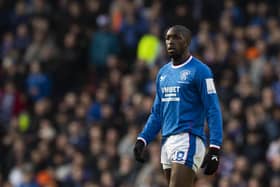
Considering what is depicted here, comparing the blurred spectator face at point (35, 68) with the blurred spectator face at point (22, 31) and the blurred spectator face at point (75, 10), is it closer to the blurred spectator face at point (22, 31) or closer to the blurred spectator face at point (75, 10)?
the blurred spectator face at point (22, 31)

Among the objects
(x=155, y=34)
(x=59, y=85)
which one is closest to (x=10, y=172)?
(x=59, y=85)

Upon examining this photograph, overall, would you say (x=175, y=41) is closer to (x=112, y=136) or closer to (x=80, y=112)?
(x=112, y=136)

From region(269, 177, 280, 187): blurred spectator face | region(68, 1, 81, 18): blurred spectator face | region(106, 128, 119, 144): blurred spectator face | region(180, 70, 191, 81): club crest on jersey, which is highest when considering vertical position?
region(68, 1, 81, 18): blurred spectator face

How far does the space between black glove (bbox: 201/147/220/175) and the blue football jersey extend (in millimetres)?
315

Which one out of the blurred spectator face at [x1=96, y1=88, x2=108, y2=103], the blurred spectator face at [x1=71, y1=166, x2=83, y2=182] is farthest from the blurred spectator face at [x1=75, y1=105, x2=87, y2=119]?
the blurred spectator face at [x1=71, y1=166, x2=83, y2=182]

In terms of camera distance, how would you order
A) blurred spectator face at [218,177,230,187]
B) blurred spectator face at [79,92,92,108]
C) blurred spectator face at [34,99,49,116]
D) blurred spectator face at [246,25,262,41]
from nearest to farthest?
blurred spectator face at [218,177,230,187], blurred spectator face at [246,25,262,41], blurred spectator face at [79,92,92,108], blurred spectator face at [34,99,49,116]

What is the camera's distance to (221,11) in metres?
21.1

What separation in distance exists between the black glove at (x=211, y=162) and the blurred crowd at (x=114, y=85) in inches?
235

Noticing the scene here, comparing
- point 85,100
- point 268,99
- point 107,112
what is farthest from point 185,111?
point 85,100

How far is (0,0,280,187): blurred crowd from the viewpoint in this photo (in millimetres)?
17219

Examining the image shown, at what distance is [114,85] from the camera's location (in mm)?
20281

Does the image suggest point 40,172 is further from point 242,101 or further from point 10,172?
point 242,101

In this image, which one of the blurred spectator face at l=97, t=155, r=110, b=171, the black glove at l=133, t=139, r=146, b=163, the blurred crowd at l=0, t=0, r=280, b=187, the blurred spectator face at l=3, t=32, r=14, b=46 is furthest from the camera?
the blurred spectator face at l=3, t=32, r=14, b=46

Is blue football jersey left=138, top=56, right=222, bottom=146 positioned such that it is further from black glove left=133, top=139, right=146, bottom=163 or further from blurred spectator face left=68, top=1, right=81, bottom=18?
blurred spectator face left=68, top=1, right=81, bottom=18
